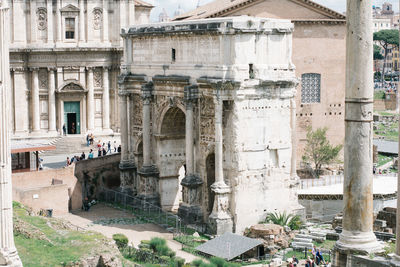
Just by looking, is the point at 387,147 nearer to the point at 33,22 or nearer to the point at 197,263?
the point at 33,22

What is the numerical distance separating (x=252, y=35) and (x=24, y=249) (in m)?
15.5

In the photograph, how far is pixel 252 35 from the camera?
33219 millimetres

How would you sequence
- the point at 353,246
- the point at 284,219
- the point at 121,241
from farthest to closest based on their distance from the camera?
the point at 284,219 → the point at 121,241 → the point at 353,246

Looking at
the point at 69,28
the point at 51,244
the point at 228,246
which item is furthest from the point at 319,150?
the point at 51,244

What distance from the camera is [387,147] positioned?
66750mm

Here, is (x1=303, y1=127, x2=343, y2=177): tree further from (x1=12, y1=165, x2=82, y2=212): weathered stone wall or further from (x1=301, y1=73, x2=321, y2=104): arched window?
(x1=12, y1=165, x2=82, y2=212): weathered stone wall

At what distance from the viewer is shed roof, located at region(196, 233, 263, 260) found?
2900 cm

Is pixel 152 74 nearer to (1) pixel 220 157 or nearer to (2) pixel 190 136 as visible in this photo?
(2) pixel 190 136

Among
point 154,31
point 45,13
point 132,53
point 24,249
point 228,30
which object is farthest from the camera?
point 45,13

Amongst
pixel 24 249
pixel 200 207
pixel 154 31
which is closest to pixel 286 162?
pixel 200 207

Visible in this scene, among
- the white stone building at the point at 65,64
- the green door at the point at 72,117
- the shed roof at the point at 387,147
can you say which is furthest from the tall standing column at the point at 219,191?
the shed roof at the point at 387,147

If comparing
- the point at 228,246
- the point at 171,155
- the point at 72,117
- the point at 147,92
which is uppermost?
the point at 147,92

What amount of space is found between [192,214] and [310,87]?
70.0 ft

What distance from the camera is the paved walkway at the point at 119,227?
31867 millimetres
